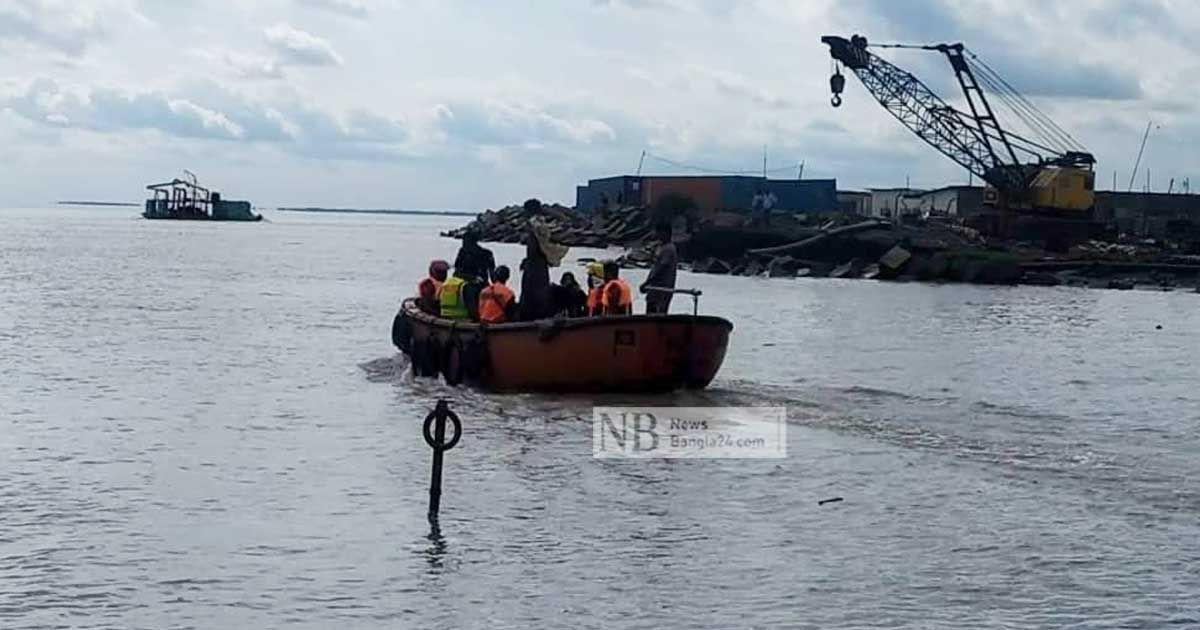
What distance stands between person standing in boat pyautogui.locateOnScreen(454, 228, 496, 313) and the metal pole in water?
812 cm

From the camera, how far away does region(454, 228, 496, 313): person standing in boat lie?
2178 centimetres

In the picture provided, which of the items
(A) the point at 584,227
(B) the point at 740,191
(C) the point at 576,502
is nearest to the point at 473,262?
(C) the point at 576,502

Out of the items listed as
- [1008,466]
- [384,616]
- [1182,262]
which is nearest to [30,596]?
[384,616]

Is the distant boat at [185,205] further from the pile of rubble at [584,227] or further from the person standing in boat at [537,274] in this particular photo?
the person standing in boat at [537,274]

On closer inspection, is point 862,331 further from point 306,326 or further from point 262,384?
point 262,384

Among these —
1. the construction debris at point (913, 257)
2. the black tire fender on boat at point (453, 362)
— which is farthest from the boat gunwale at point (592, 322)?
the construction debris at point (913, 257)

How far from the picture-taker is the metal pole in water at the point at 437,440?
12938 millimetres

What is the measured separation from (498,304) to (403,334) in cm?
392

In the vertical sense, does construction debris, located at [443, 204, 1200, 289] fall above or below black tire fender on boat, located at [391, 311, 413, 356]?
above

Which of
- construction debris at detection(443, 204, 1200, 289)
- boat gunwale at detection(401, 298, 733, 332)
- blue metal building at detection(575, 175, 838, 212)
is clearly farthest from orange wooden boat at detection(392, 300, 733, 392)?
blue metal building at detection(575, 175, 838, 212)

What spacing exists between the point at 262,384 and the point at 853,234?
164 ft

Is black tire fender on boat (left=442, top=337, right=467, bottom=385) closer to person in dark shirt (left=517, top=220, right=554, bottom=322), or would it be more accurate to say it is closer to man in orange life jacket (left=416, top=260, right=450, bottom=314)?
person in dark shirt (left=517, top=220, right=554, bottom=322)

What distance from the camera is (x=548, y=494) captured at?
47.4 feet

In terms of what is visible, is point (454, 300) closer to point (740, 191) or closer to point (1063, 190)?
point (1063, 190)
